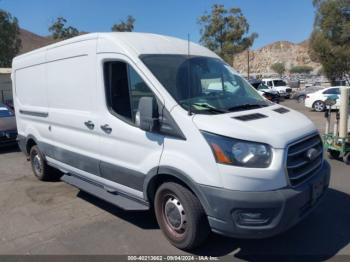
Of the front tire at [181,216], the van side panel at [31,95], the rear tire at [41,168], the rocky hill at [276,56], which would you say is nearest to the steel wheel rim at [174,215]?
the front tire at [181,216]

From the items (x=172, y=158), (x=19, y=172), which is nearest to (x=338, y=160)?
(x=172, y=158)

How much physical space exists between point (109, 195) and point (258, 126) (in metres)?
2.22

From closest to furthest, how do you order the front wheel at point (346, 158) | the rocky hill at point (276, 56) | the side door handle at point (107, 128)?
the side door handle at point (107, 128) < the front wheel at point (346, 158) < the rocky hill at point (276, 56)

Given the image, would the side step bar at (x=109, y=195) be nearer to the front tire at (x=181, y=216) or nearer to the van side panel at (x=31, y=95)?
Result: the front tire at (x=181, y=216)

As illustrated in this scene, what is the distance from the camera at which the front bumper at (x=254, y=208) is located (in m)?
3.29

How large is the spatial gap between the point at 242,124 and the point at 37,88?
407 cm

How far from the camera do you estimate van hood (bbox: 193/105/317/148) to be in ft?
11.0

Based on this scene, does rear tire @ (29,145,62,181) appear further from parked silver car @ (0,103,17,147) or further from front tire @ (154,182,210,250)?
parked silver car @ (0,103,17,147)

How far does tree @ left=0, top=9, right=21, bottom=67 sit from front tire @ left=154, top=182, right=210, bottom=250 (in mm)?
35916

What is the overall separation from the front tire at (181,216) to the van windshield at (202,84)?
886mm

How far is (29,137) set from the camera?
666cm

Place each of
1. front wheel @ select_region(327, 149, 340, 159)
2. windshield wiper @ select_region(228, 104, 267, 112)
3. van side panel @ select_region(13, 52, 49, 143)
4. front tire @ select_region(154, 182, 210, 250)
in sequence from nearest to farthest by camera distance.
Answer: front tire @ select_region(154, 182, 210, 250)
windshield wiper @ select_region(228, 104, 267, 112)
van side panel @ select_region(13, 52, 49, 143)
front wheel @ select_region(327, 149, 340, 159)

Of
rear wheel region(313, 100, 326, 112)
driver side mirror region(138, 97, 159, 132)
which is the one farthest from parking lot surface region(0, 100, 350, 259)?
rear wheel region(313, 100, 326, 112)

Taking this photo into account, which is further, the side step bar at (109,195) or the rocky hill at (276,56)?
the rocky hill at (276,56)
